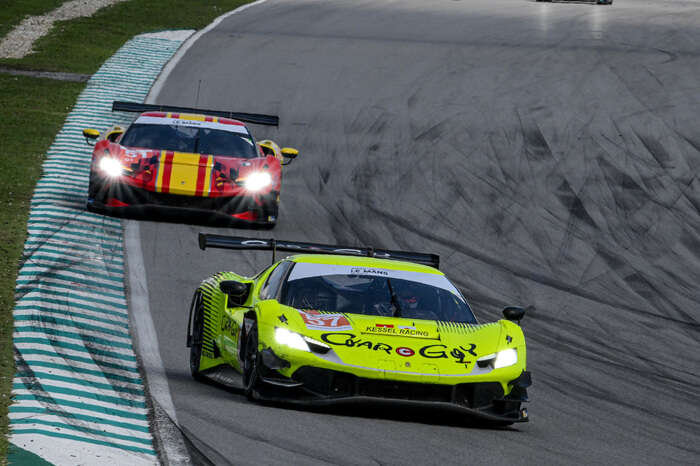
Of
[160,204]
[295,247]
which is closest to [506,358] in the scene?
[295,247]

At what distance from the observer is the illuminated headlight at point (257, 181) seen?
16.1 meters

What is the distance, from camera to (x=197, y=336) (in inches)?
376

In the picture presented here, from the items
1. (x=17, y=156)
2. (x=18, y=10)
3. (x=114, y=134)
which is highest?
(x=114, y=134)

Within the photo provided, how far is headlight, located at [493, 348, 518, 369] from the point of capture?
8025 mm

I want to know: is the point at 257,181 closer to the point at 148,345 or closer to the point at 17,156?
the point at 17,156

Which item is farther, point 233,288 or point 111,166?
point 111,166

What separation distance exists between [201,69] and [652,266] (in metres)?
13.9

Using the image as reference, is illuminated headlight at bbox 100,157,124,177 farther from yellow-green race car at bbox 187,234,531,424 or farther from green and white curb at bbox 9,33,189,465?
yellow-green race car at bbox 187,234,531,424

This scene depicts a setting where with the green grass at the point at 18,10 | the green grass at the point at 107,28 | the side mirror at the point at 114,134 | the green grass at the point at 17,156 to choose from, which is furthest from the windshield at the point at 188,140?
the green grass at the point at 18,10

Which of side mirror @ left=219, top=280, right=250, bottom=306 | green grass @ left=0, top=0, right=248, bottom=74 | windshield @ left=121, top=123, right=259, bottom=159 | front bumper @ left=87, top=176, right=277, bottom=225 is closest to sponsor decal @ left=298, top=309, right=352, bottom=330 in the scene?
side mirror @ left=219, top=280, right=250, bottom=306

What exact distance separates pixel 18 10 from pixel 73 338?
83.0ft

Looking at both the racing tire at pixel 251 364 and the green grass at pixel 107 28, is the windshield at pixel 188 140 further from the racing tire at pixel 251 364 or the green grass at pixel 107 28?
the green grass at pixel 107 28

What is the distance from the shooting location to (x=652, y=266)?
48.9 ft

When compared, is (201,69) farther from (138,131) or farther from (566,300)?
(566,300)
